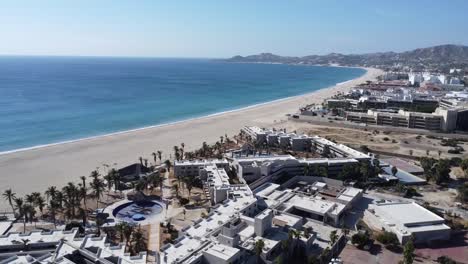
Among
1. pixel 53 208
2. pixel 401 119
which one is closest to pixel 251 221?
pixel 53 208

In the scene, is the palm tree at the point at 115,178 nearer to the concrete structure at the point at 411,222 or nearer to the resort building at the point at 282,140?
the resort building at the point at 282,140

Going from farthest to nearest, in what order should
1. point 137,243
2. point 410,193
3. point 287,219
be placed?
point 410,193 → point 287,219 → point 137,243

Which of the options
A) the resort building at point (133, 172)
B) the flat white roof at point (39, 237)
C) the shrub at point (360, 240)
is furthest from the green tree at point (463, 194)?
the flat white roof at point (39, 237)

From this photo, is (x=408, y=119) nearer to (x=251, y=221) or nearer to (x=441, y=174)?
(x=441, y=174)

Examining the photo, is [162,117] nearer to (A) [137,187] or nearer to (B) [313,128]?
(B) [313,128]

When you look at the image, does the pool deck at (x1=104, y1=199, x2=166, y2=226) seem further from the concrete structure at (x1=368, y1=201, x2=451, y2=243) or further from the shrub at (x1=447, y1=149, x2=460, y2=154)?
the shrub at (x1=447, y1=149, x2=460, y2=154)

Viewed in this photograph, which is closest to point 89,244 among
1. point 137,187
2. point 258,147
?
point 137,187

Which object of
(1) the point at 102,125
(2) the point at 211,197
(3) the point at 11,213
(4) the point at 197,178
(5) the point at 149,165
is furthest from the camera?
(1) the point at 102,125
